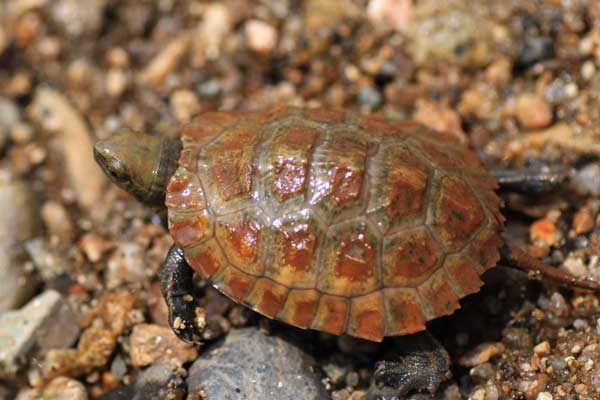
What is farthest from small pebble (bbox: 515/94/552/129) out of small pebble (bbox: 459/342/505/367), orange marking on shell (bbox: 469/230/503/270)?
small pebble (bbox: 459/342/505/367)

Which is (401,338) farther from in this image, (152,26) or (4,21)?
(4,21)

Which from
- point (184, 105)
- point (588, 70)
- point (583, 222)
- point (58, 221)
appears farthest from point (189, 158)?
point (588, 70)

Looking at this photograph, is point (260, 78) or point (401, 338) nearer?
point (401, 338)

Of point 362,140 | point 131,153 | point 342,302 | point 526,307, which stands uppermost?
point 362,140

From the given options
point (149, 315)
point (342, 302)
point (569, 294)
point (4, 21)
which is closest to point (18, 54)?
point (4, 21)

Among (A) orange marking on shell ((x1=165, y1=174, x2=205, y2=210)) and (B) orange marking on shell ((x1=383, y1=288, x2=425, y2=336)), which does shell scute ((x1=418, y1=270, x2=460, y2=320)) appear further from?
(A) orange marking on shell ((x1=165, y1=174, x2=205, y2=210))

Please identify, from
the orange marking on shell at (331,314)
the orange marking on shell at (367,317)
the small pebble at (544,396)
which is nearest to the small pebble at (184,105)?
the orange marking on shell at (331,314)

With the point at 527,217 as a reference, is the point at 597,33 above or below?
above
